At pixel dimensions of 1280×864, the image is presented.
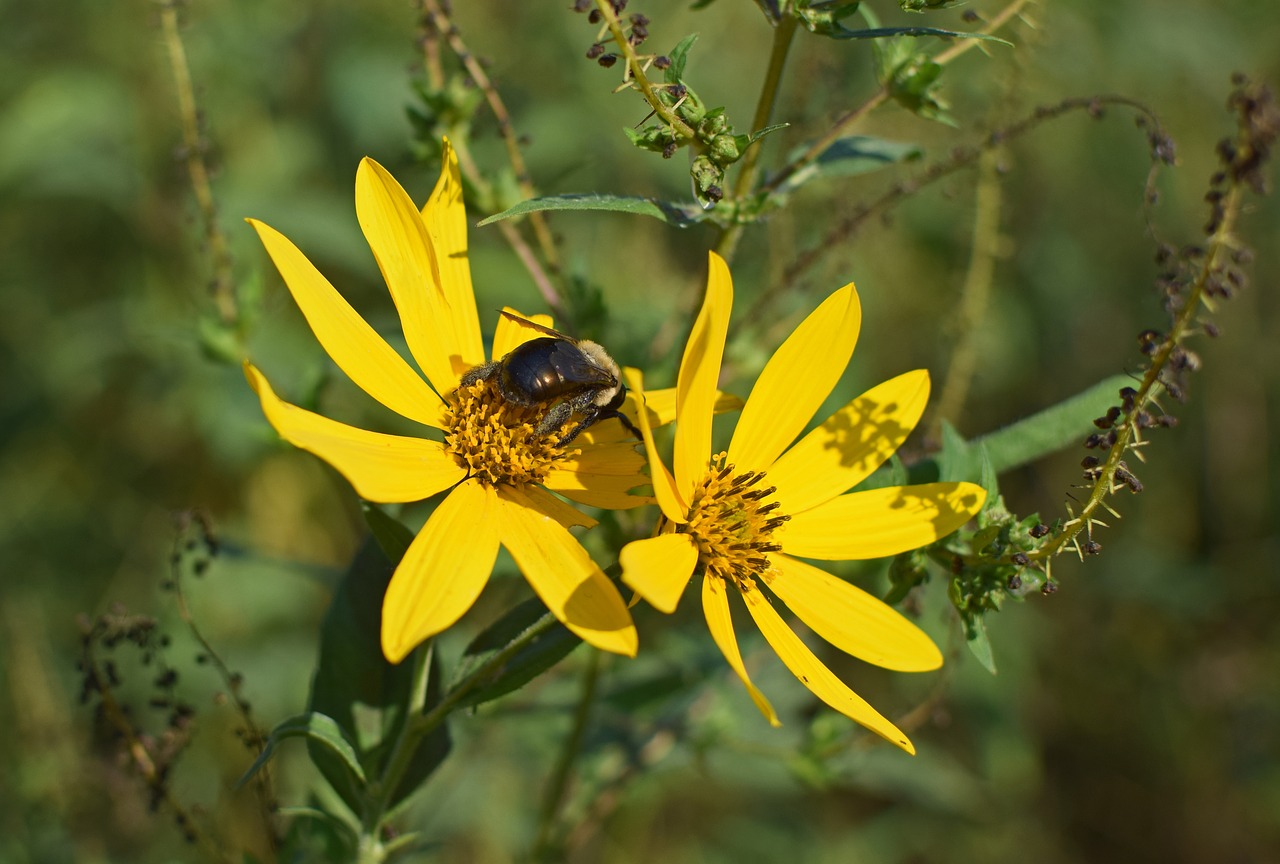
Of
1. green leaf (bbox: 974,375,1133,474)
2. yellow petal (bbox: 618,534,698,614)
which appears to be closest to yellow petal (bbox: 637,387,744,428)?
yellow petal (bbox: 618,534,698,614)

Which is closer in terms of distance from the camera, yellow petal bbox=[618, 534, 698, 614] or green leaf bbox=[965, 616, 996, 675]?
yellow petal bbox=[618, 534, 698, 614]

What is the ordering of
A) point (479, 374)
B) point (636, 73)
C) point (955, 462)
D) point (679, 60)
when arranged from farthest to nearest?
point (479, 374) < point (955, 462) < point (679, 60) < point (636, 73)

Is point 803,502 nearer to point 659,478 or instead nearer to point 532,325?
point 659,478

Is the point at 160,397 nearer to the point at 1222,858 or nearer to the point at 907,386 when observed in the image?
the point at 907,386

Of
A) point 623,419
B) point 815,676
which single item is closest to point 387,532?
point 623,419

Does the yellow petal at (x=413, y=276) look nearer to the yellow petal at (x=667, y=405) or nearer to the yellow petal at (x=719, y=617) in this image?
the yellow petal at (x=667, y=405)

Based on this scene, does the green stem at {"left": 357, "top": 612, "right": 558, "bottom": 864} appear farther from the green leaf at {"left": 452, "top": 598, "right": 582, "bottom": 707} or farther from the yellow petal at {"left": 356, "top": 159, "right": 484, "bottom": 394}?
the yellow petal at {"left": 356, "top": 159, "right": 484, "bottom": 394}
